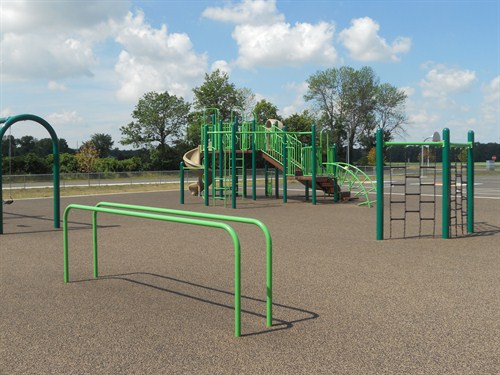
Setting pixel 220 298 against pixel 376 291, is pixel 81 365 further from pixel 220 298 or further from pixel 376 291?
pixel 376 291

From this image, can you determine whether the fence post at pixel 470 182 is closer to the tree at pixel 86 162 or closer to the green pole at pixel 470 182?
the green pole at pixel 470 182

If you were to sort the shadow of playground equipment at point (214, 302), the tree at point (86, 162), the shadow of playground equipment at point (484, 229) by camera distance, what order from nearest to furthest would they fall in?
1. the shadow of playground equipment at point (214, 302)
2. the shadow of playground equipment at point (484, 229)
3. the tree at point (86, 162)

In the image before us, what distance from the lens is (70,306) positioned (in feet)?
17.2

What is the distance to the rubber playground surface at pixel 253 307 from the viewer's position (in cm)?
378

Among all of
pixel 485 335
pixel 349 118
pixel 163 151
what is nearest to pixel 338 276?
pixel 485 335

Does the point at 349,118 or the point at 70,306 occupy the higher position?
the point at 349,118

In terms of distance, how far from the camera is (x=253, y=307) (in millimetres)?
5160

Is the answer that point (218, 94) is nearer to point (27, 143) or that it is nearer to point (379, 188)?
→ point (27, 143)

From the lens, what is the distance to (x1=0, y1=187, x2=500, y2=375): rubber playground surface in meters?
3.78

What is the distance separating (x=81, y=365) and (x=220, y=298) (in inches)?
79.5

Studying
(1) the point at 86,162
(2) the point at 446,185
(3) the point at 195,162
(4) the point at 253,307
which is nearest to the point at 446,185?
(2) the point at 446,185

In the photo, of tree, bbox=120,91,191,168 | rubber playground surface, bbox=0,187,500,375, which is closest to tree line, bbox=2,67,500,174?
tree, bbox=120,91,191,168

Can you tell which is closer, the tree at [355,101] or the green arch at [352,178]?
the green arch at [352,178]

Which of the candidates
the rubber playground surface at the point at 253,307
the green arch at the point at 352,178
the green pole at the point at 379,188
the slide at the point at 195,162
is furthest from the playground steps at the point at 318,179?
the rubber playground surface at the point at 253,307
